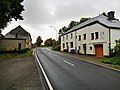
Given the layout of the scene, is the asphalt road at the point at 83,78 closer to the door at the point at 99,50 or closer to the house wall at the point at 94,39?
the house wall at the point at 94,39

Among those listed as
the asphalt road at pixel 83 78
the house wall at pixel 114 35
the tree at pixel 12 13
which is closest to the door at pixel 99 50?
the house wall at pixel 114 35

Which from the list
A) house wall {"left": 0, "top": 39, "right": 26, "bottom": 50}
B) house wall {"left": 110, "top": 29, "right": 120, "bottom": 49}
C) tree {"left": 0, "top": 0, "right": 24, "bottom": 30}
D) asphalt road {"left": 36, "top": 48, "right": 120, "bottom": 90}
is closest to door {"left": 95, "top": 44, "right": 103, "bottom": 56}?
house wall {"left": 110, "top": 29, "right": 120, "bottom": 49}

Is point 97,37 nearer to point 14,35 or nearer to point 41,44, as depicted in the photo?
point 14,35

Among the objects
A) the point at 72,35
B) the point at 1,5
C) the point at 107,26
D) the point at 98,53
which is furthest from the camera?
the point at 72,35

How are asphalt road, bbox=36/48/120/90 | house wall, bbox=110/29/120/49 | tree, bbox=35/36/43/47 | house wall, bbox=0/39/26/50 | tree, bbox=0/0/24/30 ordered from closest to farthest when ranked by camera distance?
asphalt road, bbox=36/48/120/90 < tree, bbox=0/0/24/30 < house wall, bbox=110/29/120/49 < house wall, bbox=0/39/26/50 < tree, bbox=35/36/43/47

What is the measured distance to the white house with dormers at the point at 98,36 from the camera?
32438mm

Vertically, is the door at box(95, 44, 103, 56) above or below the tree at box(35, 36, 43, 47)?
below

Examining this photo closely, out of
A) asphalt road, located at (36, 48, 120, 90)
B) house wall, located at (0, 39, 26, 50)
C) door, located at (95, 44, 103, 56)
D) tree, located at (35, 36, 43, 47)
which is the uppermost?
tree, located at (35, 36, 43, 47)

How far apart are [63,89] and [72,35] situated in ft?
139

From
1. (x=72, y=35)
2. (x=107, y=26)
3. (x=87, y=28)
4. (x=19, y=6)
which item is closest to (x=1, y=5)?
(x=19, y=6)

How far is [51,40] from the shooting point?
5354 inches

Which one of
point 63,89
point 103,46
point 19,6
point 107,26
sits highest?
point 19,6

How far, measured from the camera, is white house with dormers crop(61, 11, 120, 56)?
1277 inches

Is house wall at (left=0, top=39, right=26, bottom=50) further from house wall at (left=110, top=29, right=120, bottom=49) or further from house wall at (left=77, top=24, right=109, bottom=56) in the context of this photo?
house wall at (left=110, top=29, right=120, bottom=49)
